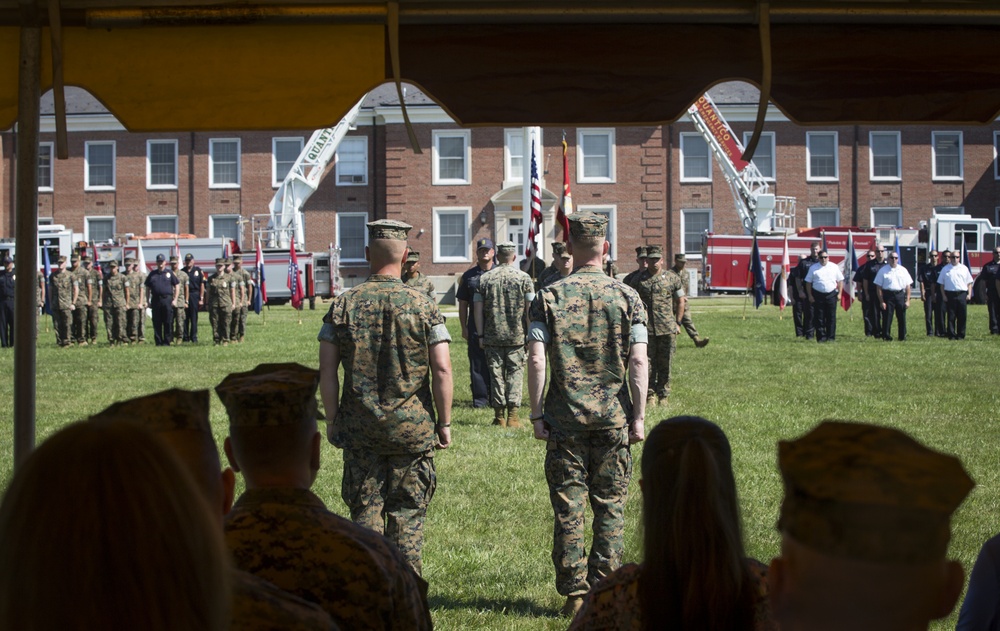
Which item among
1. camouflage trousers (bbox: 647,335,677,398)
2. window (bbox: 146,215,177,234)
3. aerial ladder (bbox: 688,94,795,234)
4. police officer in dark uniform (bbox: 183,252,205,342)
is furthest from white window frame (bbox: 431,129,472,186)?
camouflage trousers (bbox: 647,335,677,398)

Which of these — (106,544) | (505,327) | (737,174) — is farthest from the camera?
(737,174)

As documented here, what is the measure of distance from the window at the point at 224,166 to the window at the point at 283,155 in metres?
1.52

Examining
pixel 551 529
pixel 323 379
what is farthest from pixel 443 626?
pixel 551 529

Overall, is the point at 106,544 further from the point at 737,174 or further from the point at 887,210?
the point at 887,210

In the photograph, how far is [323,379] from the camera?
18.5ft

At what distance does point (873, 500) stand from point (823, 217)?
50011 mm

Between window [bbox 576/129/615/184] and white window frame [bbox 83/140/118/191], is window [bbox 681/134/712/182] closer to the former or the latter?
window [bbox 576/129/615/184]

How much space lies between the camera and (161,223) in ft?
163

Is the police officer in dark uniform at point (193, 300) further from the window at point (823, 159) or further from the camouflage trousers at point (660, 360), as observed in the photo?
the window at point (823, 159)

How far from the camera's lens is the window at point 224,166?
49.1 meters

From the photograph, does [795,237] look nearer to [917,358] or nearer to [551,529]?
[917,358]

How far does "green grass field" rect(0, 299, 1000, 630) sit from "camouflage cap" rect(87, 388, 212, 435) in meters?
1.11

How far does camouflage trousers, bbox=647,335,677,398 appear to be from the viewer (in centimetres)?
1346

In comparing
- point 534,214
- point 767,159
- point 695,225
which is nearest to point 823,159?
point 767,159
